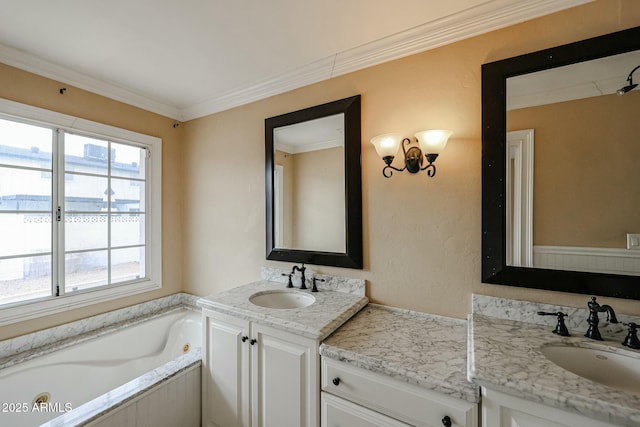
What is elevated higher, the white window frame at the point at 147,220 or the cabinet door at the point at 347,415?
the white window frame at the point at 147,220

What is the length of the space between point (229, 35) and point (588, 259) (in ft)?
7.04

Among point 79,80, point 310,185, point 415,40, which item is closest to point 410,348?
point 310,185

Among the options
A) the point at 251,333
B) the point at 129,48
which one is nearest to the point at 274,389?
the point at 251,333

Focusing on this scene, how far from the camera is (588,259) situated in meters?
1.15

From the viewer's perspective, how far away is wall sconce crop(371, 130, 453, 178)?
1.37 metres

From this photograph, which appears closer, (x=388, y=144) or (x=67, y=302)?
(x=388, y=144)

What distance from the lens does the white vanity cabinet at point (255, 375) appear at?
49.1 inches

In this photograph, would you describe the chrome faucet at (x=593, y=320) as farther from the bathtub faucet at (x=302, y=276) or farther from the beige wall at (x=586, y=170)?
the bathtub faucet at (x=302, y=276)

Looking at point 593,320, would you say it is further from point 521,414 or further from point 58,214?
point 58,214

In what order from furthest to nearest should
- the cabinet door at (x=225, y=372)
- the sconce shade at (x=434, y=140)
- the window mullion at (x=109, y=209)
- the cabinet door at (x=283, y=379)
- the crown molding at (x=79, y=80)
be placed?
the window mullion at (x=109, y=209) → the crown molding at (x=79, y=80) → the cabinet door at (x=225, y=372) → the sconce shade at (x=434, y=140) → the cabinet door at (x=283, y=379)

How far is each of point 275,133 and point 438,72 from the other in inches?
46.7

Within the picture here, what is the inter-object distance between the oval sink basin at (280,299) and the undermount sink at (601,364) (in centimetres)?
126

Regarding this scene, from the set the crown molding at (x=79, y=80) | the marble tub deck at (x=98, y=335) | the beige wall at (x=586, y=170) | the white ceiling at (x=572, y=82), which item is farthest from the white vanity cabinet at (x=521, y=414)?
the crown molding at (x=79, y=80)

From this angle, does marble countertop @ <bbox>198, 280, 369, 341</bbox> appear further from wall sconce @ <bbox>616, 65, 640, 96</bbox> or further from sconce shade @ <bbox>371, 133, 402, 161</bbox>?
wall sconce @ <bbox>616, 65, 640, 96</bbox>
